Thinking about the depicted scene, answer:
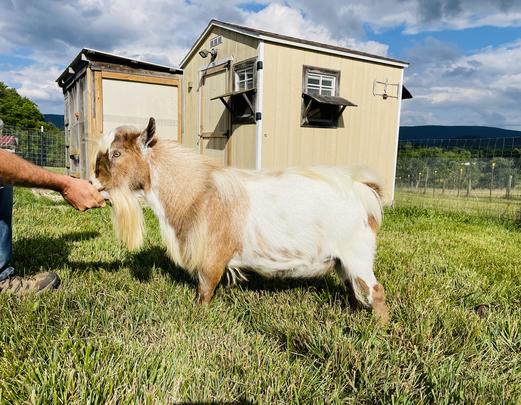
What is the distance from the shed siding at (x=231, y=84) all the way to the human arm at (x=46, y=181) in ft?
18.9

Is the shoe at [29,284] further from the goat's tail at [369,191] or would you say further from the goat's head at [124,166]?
the goat's tail at [369,191]

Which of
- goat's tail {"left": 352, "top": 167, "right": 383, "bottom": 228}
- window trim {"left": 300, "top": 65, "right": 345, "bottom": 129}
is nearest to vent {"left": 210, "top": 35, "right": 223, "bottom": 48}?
window trim {"left": 300, "top": 65, "right": 345, "bottom": 129}

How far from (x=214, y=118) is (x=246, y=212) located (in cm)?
735

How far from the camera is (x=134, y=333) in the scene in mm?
2348

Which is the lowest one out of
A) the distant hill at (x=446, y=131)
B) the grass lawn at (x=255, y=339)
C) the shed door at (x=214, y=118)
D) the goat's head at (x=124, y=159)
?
the grass lawn at (x=255, y=339)

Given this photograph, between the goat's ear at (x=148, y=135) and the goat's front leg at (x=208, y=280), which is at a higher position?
the goat's ear at (x=148, y=135)

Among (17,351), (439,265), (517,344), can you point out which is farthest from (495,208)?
(17,351)

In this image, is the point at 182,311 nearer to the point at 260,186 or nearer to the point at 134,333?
the point at 134,333

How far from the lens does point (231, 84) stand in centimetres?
A: 907

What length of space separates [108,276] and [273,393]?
2.16m

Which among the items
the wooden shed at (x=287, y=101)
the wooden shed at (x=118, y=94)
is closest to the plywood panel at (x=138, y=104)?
the wooden shed at (x=118, y=94)

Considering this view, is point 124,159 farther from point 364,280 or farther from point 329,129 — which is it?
point 329,129

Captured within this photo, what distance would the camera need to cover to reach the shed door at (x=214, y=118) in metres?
9.36

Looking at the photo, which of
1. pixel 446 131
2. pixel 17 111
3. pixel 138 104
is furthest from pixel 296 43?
pixel 446 131
